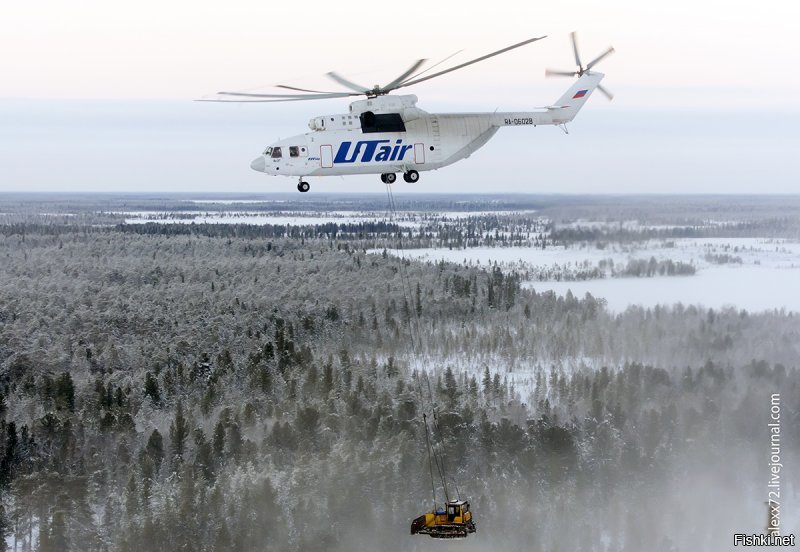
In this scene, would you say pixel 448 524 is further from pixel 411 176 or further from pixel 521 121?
pixel 521 121

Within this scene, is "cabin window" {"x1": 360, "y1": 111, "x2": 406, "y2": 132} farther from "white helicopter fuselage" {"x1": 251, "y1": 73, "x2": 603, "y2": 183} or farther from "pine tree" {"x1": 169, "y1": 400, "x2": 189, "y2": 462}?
"pine tree" {"x1": 169, "y1": 400, "x2": 189, "y2": 462}

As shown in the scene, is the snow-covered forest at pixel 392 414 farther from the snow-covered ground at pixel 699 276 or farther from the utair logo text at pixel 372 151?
the utair logo text at pixel 372 151

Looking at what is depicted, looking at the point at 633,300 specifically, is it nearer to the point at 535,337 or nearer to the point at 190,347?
the point at 535,337

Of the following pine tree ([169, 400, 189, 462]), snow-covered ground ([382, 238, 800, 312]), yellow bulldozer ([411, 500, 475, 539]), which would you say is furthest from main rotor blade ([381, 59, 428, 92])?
pine tree ([169, 400, 189, 462])

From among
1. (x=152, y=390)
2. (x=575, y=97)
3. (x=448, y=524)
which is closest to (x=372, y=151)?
(x=575, y=97)

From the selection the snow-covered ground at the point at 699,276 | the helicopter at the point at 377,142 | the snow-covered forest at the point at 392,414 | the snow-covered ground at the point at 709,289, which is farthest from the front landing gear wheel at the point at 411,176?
the snow-covered ground at the point at 709,289

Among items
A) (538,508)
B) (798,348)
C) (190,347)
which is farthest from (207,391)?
(798,348)
